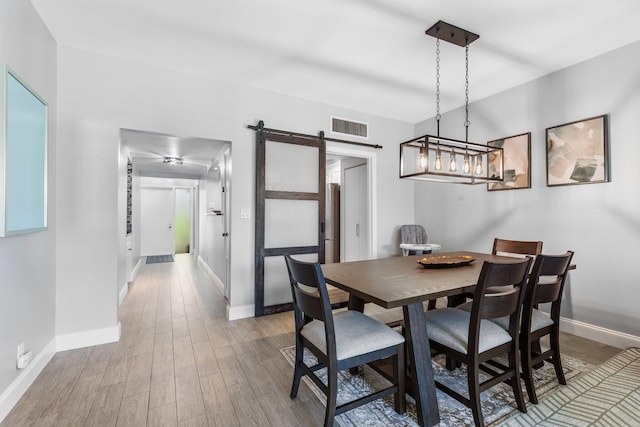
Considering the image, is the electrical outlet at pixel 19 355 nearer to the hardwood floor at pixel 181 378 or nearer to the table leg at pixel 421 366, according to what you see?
the hardwood floor at pixel 181 378

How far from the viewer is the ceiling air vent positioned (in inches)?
155

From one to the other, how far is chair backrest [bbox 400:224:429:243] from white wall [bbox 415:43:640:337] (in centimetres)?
Result: 84

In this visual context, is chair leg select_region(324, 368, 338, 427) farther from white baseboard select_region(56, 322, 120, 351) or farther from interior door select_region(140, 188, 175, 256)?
interior door select_region(140, 188, 175, 256)

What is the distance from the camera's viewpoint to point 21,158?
1.79 meters

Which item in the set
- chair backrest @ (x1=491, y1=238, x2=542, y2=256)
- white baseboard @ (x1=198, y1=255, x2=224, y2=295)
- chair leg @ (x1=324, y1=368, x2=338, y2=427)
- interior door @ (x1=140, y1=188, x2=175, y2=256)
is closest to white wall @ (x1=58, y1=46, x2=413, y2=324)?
white baseboard @ (x1=198, y1=255, x2=224, y2=295)

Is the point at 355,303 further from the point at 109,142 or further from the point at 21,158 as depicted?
the point at 109,142

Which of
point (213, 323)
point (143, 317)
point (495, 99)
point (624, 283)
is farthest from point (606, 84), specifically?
point (143, 317)

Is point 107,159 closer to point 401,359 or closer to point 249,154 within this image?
point 249,154

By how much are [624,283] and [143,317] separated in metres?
4.84

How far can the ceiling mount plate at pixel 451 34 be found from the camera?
90.4 inches

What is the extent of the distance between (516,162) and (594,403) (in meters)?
2.44

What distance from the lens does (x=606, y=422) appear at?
1599 mm

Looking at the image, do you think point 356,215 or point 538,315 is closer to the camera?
point 538,315

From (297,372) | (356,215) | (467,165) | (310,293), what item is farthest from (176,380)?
(356,215)
